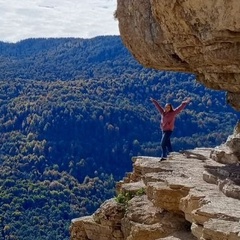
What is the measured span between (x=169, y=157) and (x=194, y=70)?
3606 mm

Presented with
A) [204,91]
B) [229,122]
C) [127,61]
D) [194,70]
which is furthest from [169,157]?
[127,61]

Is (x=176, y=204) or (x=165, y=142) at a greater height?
(x=165, y=142)

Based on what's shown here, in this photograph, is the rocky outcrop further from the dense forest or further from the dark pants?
the dense forest

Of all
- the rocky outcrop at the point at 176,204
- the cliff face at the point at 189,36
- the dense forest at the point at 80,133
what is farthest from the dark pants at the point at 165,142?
the dense forest at the point at 80,133

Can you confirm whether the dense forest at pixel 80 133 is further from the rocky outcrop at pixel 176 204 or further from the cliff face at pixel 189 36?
the cliff face at pixel 189 36

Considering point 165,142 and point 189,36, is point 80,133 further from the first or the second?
point 189,36

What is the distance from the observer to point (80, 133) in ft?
427

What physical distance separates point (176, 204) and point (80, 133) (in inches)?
4584

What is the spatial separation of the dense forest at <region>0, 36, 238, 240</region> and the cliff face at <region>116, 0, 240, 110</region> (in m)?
61.5

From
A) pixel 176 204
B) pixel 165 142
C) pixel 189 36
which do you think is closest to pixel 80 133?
pixel 165 142

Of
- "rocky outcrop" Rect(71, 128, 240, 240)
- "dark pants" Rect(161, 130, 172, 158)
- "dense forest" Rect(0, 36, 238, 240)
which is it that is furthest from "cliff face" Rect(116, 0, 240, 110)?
"dense forest" Rect(0, 36, 238, 240)

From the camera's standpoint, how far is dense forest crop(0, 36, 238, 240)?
88.4 meters

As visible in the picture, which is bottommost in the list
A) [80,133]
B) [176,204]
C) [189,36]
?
[80,133]

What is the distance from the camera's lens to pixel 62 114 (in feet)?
449
